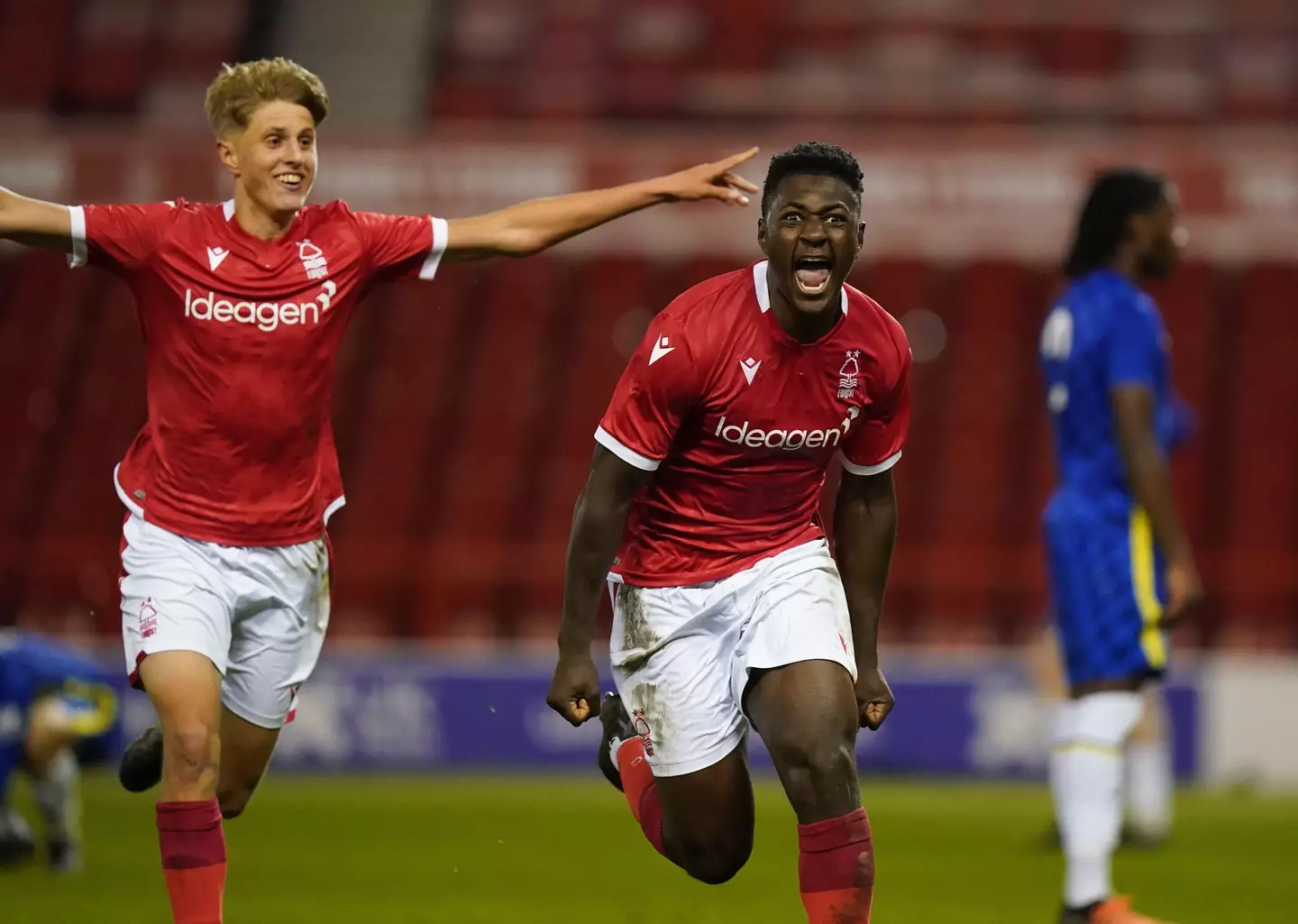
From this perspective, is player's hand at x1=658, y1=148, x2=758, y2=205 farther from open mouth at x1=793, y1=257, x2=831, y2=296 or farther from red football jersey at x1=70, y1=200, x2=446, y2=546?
red football jersey at x1=70, y1=200, x2=446, y2=546

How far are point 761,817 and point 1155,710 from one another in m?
2.11

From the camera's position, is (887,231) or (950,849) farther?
(887,231)

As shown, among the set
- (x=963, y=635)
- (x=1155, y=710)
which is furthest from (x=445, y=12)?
(x=1155, y=710)

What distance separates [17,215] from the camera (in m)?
5.05

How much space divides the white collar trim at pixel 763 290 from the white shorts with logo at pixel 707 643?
0.62m

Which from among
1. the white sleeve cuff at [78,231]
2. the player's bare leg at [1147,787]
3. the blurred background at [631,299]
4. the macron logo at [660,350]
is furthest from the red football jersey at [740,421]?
the blurred background at [631,299]

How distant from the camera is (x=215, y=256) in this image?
5215mm

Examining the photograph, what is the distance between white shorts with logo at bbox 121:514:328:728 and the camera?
5.04 metres

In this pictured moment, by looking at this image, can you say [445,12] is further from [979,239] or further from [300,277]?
[300,277]

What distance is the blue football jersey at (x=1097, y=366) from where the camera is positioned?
6.04 m

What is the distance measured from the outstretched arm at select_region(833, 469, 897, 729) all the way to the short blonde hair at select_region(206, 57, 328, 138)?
5.67ft

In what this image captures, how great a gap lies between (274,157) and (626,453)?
4.28ft

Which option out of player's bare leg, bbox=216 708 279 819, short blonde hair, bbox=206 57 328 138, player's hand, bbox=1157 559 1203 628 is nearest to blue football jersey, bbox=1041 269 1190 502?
player's hand, bbox=1157 559 1203 628

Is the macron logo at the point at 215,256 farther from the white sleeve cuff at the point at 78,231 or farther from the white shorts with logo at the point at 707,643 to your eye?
the white shorts with logo at the point at 707,643
